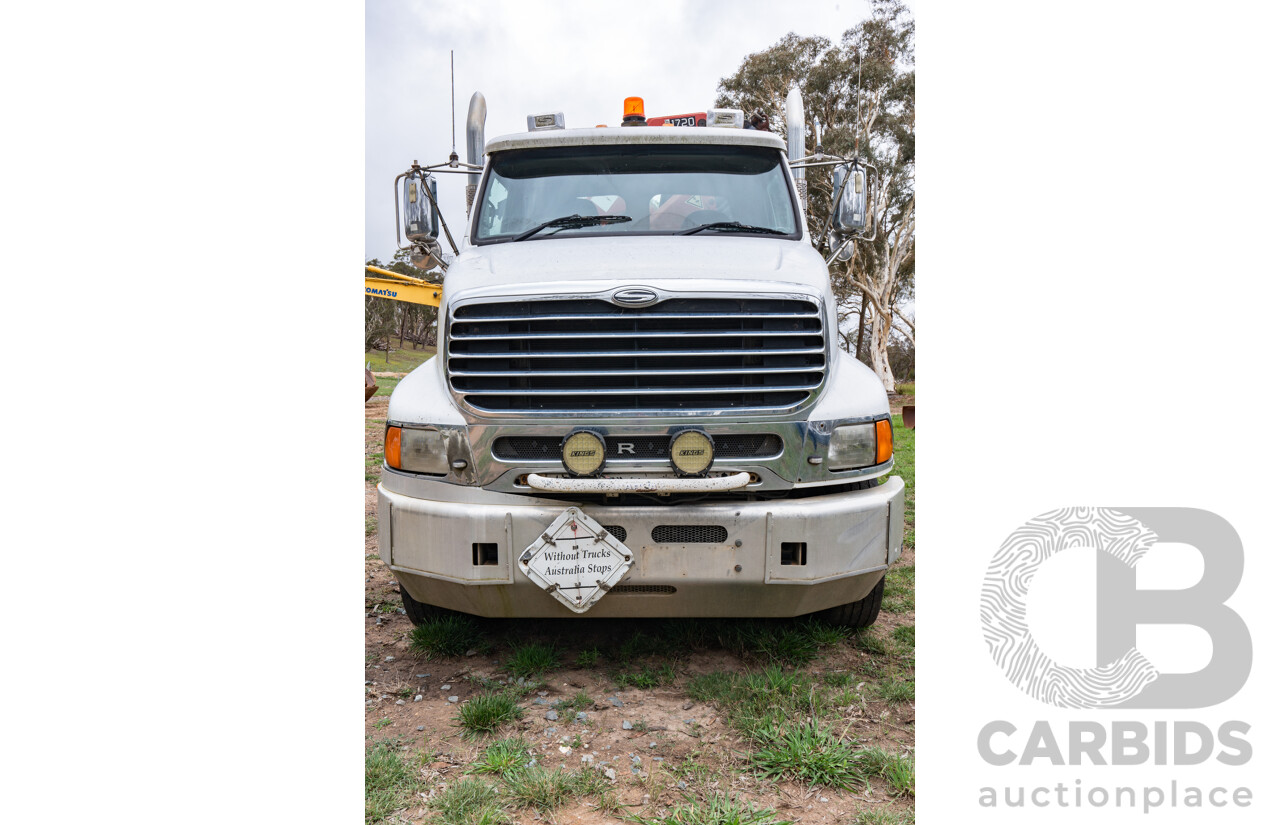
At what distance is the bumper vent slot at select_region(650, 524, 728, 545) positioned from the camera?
3287 mm

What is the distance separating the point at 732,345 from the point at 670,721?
5.24ft

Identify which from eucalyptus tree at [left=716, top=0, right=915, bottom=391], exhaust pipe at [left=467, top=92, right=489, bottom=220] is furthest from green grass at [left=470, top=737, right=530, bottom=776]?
eucalyptus tree at [left=716, top=0, right=915, bottom=391]

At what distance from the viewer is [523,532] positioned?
129 inches

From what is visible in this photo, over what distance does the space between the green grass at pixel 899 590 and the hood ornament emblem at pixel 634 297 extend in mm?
2281

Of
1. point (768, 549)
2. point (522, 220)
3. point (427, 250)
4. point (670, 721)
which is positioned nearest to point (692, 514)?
point (768, 549)

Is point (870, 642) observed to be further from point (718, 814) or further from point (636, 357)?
point (636, 357)

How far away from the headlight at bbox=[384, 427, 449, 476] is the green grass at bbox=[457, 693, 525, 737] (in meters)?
0.97

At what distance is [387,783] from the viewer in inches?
112

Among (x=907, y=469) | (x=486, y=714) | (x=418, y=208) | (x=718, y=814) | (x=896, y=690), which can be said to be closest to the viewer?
(x=718, y=814)

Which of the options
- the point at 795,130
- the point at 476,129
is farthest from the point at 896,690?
the point at 476,129

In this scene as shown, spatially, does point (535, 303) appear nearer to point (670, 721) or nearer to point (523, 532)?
point (523, 532)

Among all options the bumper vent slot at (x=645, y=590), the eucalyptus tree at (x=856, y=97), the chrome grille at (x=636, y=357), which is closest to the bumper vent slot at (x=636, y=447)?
the chrome grille at (x=636, y=357)

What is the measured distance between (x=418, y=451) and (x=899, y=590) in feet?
9.99

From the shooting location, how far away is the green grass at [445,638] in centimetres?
396
